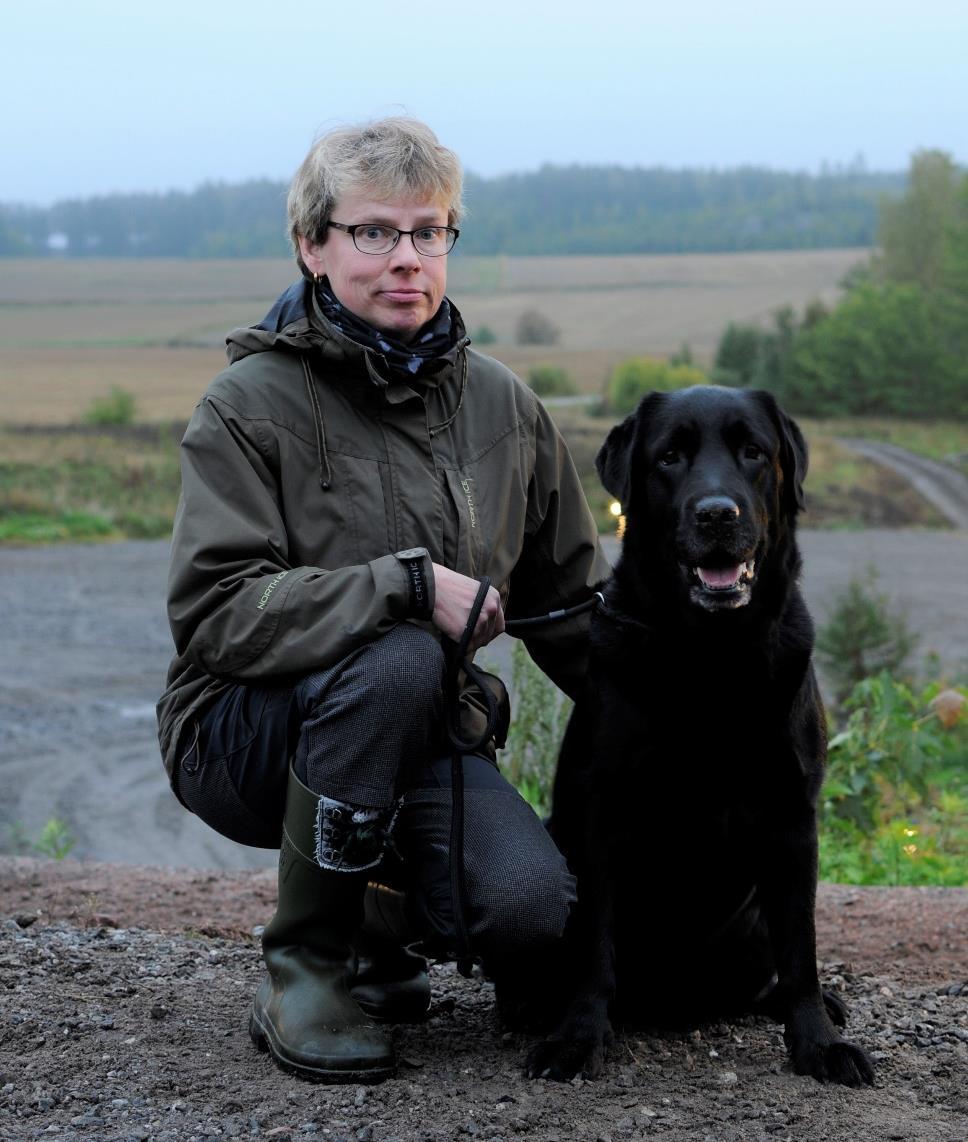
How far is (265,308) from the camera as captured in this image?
57.4 meters

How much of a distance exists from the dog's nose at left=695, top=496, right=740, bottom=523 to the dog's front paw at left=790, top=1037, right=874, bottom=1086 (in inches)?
42.9

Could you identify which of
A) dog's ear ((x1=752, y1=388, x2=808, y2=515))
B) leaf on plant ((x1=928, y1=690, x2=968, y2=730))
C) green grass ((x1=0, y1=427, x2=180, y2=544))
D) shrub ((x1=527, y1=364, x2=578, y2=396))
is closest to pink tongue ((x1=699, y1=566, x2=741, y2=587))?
dog's ear ((x1=752, y1=388, x2=808, y2=515))

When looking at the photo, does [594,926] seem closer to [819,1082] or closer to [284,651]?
[819,1082]

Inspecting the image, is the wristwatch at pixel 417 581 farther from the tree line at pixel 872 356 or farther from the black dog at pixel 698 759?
the tree line at pixel 872 356

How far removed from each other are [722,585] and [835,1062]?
3.27 feet

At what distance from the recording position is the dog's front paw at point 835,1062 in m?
2.73

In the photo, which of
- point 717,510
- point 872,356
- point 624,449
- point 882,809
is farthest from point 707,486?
point 872,356

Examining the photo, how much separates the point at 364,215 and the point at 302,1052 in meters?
1.76

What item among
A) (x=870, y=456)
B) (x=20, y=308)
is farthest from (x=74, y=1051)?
(x=20, y=308)

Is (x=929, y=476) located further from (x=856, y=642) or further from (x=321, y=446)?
(x=321, y=446)

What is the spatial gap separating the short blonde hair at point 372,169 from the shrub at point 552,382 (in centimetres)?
4890

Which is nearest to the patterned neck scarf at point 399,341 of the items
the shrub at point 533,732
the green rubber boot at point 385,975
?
the green rubber boot at point 385,975

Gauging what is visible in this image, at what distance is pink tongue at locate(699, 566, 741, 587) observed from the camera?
2822 mm

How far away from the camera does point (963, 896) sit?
4.58 metres
